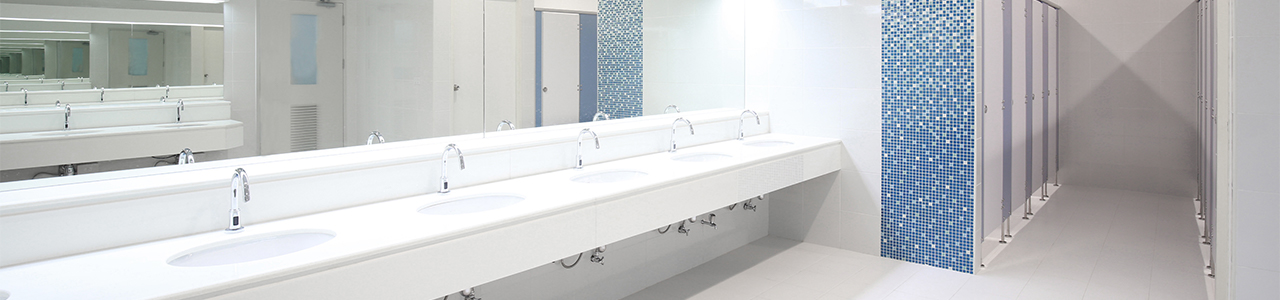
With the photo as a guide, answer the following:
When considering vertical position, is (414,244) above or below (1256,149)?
below

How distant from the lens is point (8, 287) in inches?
61.1

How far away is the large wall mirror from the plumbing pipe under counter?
28 centimetres

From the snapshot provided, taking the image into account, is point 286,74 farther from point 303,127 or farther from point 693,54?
point 693,54

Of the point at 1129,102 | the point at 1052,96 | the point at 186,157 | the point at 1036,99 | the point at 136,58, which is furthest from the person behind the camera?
the point at 1129,102

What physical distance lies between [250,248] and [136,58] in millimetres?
610

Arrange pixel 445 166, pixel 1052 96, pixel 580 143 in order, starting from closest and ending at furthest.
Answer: pixel 445 166 < pixel 580 143 < pixel 1052 96

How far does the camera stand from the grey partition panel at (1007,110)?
4398mm

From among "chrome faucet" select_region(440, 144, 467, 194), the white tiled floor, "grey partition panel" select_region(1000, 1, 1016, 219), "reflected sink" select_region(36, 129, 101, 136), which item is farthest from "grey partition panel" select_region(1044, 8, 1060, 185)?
"reflected sink" select_region(36, 129, 101, 136)

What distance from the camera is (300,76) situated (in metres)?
2.41

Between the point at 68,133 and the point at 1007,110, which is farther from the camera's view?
the point at 1007,110

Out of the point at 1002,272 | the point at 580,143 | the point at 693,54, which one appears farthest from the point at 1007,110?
the point at 580,143

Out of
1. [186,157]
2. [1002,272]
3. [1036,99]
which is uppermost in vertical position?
[1036,99]

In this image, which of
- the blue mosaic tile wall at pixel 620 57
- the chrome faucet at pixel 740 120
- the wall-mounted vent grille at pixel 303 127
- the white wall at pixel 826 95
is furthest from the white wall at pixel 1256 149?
the wall-mounted vent grille at pixel 303 127

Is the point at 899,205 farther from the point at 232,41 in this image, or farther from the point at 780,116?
the point at 232,41
